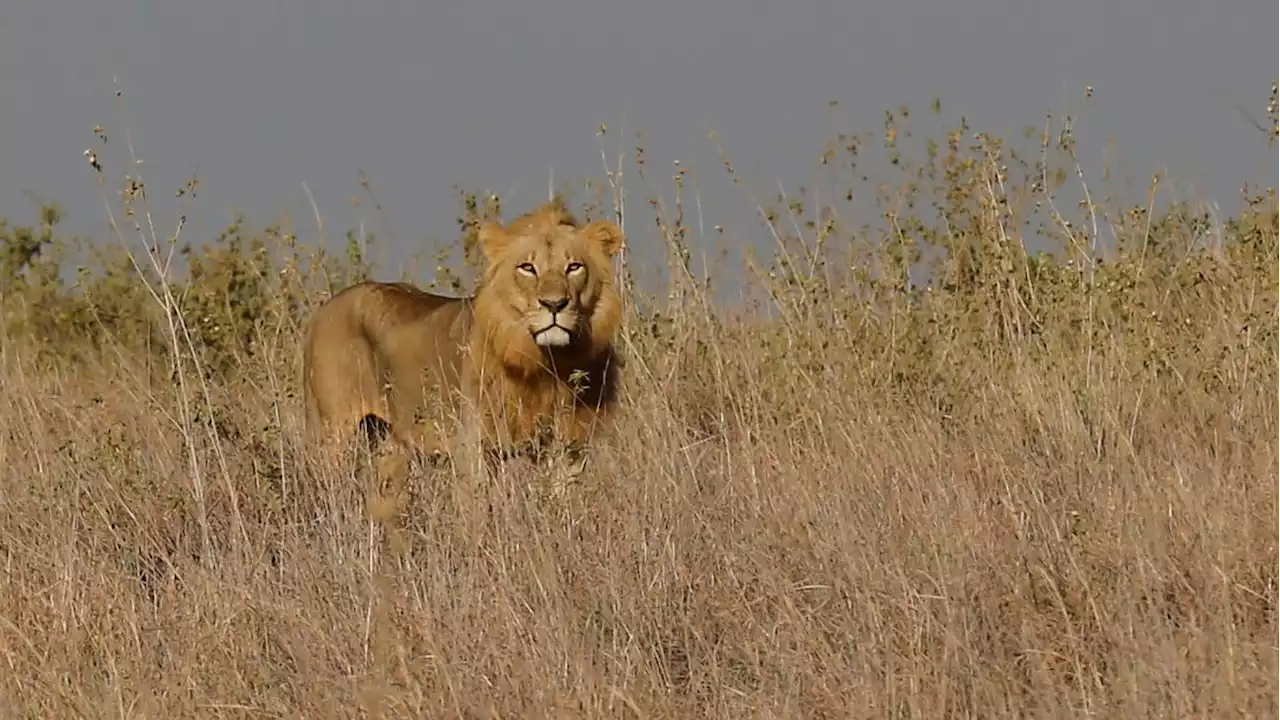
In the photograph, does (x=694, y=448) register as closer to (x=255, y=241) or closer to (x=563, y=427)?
(x=563, y=427)

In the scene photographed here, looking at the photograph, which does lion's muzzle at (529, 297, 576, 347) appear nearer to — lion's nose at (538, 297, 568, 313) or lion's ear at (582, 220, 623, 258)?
lion's nose at (538, 297, 568, 313)

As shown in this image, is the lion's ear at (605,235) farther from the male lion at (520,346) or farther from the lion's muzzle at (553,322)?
the lion's muzzle at (553,322)

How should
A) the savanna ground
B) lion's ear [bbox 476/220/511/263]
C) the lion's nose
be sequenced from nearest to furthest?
the savanna ground
the lion's nose
lion's ear [bbox 476/220/511/263]

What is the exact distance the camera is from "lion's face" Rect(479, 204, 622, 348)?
6.77 meters

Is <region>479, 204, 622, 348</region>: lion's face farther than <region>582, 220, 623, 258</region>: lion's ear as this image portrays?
No

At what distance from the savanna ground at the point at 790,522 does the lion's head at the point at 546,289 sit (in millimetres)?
374

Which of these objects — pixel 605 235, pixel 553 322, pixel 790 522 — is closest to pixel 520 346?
pixel 553 322

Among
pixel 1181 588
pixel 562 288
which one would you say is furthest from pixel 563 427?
pixel 1181 588

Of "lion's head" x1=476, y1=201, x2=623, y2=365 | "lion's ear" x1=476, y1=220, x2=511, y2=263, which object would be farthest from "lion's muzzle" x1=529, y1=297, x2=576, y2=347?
"lion's ear" x1=476, y1=220, x2=511, y2=263

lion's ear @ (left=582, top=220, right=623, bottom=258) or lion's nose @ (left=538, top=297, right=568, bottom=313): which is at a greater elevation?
lion's ear @ (left=582, top=220, right=623, bottom=258)

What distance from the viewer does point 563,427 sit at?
6859 millimetres

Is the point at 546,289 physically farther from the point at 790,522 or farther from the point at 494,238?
the point at 790,522

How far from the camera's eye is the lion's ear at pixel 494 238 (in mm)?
7066

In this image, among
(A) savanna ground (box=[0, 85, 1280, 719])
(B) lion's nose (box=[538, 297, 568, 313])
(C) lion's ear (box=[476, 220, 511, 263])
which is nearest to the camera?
(A) savanna ground (box=[0, 85, 1280, 719])
